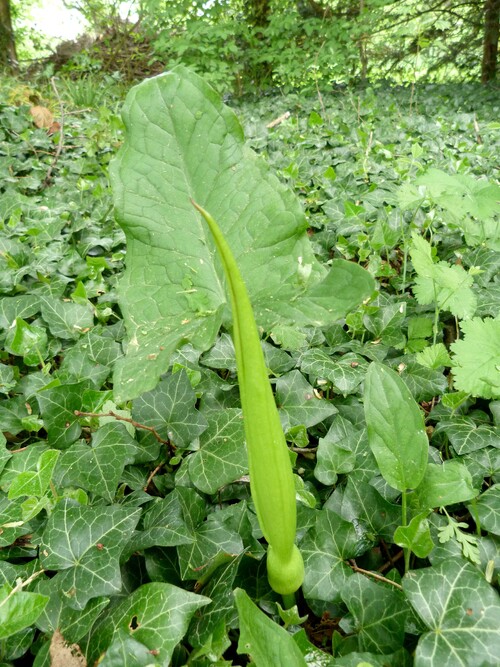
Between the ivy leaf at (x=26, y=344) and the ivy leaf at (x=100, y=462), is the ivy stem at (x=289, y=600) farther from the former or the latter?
the ivy leaf at (x=26, y=344)

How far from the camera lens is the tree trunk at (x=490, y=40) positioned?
203 inches

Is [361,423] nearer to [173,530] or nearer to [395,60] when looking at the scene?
[173,530]

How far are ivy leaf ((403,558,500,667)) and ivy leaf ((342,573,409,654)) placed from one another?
1.7 inches

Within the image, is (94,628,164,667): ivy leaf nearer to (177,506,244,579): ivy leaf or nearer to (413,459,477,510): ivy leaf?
(177,506,244,579): ivy leaf

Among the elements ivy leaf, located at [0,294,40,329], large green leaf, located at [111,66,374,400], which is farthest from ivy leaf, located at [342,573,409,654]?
ivy leaf, located at [0,294,40,329]

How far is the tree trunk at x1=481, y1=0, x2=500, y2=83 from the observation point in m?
5.17

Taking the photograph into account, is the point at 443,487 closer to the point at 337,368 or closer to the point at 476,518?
the point at 476,518

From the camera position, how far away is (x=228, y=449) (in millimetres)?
870

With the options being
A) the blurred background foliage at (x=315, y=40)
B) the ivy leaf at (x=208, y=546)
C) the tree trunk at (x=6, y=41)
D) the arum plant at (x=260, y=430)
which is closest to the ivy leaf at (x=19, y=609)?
the ivy leaf at (x=208, y=546)

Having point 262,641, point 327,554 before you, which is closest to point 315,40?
point 327,554

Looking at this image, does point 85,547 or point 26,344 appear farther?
point 26,344

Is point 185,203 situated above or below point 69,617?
above

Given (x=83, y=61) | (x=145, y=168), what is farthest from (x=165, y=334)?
(x=83, y=61)

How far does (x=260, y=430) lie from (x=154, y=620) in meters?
0.35
